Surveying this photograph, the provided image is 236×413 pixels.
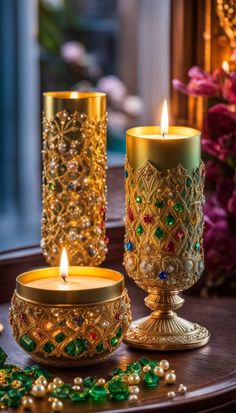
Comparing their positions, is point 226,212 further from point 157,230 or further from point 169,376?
point 169,376

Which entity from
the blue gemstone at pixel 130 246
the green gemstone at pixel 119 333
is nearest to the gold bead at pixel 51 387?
the green gemstone at pixel 119 333

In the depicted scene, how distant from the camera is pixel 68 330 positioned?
A: 1.08 metres

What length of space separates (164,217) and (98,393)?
0.22 m

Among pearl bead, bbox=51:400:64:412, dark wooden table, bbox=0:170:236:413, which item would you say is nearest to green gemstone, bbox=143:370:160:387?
dark wooden table, bbox=0:170:236:413

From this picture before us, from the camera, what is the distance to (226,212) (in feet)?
4.78

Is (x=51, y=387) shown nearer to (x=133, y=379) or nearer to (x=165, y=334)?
(x=133, y=379)

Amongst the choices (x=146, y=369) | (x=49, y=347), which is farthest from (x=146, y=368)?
(x=49, y=347)

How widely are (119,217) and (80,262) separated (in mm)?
264

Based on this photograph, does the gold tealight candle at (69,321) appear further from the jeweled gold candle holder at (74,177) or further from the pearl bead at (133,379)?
the jeweled gold candle holder at (74,177)

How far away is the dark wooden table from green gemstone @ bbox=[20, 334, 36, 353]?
36 millimetres

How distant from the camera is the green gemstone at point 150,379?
106cm

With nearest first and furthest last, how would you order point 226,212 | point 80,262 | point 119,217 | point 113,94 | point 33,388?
point 33,388
point 80,262
point 226,212
point 119,217
point 113,94

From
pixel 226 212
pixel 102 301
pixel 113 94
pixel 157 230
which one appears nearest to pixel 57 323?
pixel 102 301

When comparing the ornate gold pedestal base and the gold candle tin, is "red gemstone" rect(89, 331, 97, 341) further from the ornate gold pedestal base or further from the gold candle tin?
the ornate gold pedestal base
